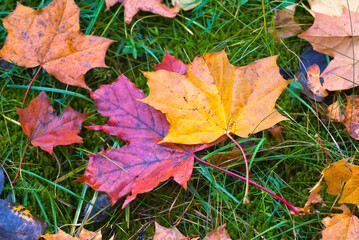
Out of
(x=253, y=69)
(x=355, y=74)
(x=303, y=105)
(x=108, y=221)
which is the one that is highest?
(x=253, y=69)

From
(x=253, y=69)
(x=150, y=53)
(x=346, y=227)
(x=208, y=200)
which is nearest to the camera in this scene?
(x=346, y=227)

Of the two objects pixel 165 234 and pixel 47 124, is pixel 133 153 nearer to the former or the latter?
pixel 165 234

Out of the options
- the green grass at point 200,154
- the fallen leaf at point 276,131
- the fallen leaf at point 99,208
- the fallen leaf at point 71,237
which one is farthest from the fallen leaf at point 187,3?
the fallen leaf at point 71,237

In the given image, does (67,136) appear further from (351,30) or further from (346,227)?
(351,30)

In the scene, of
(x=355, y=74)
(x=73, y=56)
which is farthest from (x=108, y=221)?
(x=355, y=74)

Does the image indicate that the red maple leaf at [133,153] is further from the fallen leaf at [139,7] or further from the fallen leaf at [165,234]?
the fallen leaf at [139,7]

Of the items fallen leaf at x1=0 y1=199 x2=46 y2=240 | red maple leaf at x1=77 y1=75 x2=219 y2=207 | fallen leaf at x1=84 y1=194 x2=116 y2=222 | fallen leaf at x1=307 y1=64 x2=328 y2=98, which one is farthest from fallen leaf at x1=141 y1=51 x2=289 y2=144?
fallen leaf at x1=0 y1=199 x2=46 y2=240

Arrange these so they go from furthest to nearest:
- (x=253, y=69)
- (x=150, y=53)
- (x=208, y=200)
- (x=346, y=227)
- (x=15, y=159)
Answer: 1. (x=150, y=53)
2. (x=15, y=159)
3. (x=208, y=200)
4. (x=253, y=69)
5. (x=346, y=227)
